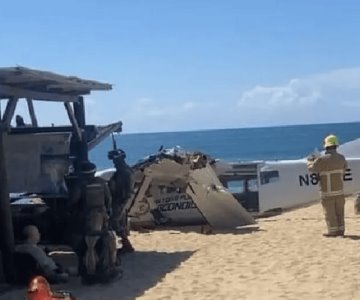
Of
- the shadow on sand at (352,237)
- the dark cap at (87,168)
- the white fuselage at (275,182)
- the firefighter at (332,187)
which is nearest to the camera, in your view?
the dark cap at (87,168)

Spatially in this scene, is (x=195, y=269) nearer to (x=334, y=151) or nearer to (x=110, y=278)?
(x=110, y=278)

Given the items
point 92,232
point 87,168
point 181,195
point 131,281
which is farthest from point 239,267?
point 181,195

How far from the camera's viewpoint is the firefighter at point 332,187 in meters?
15.1

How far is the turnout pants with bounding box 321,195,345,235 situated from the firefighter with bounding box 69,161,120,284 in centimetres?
496

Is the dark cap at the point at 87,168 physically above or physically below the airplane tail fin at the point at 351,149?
above

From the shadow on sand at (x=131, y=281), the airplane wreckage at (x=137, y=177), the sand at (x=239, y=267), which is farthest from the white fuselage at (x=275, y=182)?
the shadow on sand at (x=131, y=281)

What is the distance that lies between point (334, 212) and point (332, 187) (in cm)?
44

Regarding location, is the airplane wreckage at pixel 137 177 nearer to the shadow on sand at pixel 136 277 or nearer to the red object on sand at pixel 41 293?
the shadow on sand at pixel 136 277

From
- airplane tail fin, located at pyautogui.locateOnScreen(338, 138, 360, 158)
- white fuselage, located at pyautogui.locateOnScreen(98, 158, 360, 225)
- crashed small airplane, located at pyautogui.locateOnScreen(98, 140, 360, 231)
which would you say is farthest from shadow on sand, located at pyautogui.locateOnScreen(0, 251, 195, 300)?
airplane tail fin, located at pyautogui.locateOnScreen(338, 138, 360, 158)

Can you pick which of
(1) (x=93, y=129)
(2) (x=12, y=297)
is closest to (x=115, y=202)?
(1) (x=93, y=129)

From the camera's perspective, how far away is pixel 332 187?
15.1 meters

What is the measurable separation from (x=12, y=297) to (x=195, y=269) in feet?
8.98

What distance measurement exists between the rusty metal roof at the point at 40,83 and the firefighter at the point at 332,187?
3.95 metres

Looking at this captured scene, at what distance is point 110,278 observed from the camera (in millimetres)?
11578
